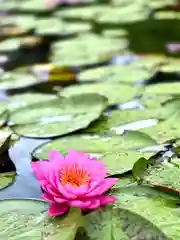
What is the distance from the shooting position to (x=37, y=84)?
5.46ft

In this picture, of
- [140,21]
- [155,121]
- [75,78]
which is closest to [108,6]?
[140,21]

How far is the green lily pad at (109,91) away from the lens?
1.45 meters

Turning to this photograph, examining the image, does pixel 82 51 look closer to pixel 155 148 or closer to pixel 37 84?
pixel 37 84

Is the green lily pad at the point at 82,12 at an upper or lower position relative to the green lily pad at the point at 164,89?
upper

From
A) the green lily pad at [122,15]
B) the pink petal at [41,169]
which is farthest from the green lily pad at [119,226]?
the green lily pad at [122,15]

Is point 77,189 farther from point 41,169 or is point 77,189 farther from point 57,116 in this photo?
point 57,116

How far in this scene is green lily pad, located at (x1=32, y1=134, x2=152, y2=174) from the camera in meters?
1.00

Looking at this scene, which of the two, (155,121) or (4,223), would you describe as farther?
(155,121)

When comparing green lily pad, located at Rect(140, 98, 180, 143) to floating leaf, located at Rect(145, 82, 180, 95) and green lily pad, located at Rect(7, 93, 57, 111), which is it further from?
green lily pad, located at Rect(7, 93, 57, 111)

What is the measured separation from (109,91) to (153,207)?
76 centimetres

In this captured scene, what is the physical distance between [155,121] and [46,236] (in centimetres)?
59

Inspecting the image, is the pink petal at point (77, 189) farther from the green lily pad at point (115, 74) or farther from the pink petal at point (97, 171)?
the green lily pad at point (115, 74)

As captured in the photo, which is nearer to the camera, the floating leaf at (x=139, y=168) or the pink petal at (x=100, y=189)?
the pink petal at (x=100, y=189)

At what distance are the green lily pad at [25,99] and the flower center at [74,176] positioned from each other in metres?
0.66
